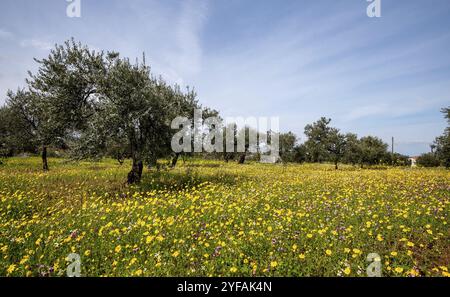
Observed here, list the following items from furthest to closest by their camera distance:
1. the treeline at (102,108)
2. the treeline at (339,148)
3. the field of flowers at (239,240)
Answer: the treeline at (339,148) → the treeline at (102,108) → the field of flowers at (239,240)

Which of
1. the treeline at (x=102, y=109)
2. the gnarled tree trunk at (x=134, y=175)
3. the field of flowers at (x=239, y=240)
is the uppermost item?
the treeline at (x=102, y=109)

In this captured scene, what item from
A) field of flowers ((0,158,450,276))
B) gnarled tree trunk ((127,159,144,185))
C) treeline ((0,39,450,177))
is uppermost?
treeline ((0,39,450,177))

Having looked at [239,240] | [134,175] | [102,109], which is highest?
[102,109]

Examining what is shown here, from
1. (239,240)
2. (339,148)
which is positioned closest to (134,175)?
(239,240)

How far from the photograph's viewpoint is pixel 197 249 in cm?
576

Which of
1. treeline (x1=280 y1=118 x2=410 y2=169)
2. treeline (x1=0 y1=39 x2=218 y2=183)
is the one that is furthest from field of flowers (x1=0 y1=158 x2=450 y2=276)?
treeline (x1=280 y1=118 x2=410 y2=169)

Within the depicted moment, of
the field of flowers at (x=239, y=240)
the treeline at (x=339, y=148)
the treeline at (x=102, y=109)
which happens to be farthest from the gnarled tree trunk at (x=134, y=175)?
the treeline at (x=339, y=148)

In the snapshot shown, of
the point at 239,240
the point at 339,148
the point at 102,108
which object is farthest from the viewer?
the point at 339,148

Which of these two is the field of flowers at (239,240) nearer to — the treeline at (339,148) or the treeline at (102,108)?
the treeline at (102,108)

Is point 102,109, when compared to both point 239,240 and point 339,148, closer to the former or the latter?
point 239,240

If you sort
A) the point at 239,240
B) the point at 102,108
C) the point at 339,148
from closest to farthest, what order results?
the point at 239,240
the point at 102,108
the point at 339,148

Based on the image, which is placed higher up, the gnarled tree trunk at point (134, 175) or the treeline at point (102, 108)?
the treeline at point (102, 108)

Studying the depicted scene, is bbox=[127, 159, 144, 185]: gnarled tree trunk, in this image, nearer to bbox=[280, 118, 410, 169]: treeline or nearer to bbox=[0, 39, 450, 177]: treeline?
bbox=[0, 39, 450, 177]: treeline

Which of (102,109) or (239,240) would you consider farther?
(102,109)
